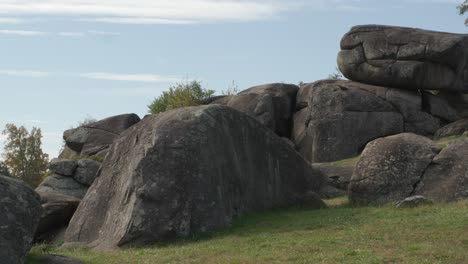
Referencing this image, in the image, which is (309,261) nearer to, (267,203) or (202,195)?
(202,195)

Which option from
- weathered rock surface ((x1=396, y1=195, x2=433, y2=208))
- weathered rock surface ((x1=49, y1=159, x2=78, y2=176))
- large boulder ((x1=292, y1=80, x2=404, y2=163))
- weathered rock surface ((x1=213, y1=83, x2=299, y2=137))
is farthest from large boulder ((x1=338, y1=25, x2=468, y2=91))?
weathered rock surface ((x1=396, y1=195, x2=433, y2=208))

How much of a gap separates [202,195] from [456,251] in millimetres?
10477

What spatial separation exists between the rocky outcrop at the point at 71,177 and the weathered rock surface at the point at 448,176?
20.4 meters

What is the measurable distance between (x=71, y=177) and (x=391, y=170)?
2037 centimetres

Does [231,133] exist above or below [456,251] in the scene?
above

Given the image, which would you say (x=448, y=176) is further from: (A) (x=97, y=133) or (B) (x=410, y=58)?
(A) (x=97, y=133)

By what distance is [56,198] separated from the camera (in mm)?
35344

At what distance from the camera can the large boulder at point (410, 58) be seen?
59.0 m

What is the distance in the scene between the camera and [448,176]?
3088 cm

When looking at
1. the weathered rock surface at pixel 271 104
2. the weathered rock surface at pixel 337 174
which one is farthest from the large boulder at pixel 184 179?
the weathered rock surface at pixel 271 104

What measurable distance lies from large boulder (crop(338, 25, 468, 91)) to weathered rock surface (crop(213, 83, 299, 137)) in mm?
6527

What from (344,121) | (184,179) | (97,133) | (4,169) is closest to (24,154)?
(4,169)

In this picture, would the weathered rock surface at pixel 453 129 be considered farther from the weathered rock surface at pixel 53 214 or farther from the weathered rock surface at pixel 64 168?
the weathered rock surface at pixel 53 214

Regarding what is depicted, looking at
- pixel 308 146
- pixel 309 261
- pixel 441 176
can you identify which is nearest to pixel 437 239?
pixel 309 261
